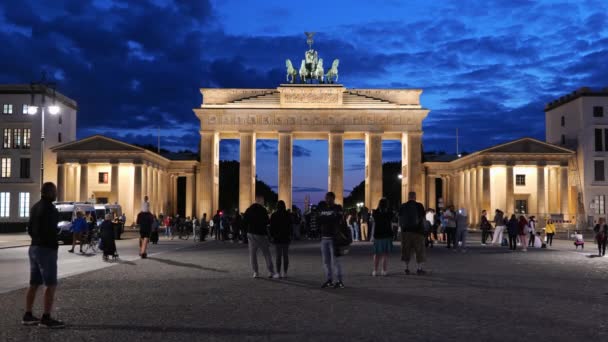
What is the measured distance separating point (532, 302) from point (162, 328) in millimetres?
6828

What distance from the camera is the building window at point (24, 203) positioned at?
72.9m

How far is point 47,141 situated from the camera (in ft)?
246

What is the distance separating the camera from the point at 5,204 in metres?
73.2

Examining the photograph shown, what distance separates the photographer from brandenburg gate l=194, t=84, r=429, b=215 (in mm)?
73812

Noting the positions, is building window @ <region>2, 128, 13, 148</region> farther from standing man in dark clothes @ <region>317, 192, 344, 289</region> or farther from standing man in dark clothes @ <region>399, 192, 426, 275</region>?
standing man in dark clothes @ <region>317, 192, 344, 289</region>

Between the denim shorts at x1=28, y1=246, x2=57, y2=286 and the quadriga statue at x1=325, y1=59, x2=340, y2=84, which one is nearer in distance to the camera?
the denim shorts at x1=28, y1=246, x2=57, y2=286

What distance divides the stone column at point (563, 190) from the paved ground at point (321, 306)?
53261 millimetres

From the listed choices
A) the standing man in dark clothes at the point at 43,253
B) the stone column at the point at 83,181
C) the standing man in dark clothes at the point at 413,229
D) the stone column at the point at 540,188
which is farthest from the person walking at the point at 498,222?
the stone column at the point at 83,181

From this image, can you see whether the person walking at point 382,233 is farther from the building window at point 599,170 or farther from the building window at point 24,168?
the building window at point 24,168

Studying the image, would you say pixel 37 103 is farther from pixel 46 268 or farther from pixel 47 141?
pixel 46 268

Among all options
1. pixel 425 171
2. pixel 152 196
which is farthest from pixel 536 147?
pixel 152 196

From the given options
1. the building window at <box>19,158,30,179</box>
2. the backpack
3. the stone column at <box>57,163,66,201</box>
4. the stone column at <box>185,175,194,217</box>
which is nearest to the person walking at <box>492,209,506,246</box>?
the backpack

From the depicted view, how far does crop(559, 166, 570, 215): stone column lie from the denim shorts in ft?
219

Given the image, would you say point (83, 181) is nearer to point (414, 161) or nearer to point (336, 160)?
point (336, 160)
